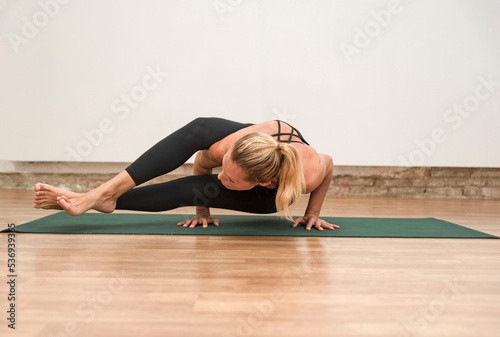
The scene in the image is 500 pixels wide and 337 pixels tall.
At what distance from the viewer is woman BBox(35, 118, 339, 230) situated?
157 centimetres

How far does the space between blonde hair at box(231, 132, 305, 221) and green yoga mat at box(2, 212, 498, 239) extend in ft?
1.12

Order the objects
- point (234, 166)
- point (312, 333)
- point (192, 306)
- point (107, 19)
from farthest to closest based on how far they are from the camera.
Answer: point (107, 19) < point (234, 166) < point (192, 306) < point (312, 333)

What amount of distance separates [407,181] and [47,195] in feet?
10.8

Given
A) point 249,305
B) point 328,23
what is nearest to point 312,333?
point 249,305

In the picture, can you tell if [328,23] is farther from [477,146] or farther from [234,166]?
[234,166]

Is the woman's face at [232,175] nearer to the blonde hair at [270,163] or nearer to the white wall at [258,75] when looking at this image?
the blonde hair at [270,163]

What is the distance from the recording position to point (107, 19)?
362 cm

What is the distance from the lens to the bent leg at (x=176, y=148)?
179cm

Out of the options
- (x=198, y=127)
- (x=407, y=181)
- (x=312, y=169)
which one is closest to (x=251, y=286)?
(x=312, y=169)

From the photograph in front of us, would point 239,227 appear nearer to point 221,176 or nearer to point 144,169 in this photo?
point 221,176

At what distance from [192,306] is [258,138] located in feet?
2.56

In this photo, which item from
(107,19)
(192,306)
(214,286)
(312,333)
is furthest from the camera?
(107,19)

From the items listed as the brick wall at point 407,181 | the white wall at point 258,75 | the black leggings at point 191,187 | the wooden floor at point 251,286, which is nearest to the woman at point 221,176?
the black leggings at point 191,187

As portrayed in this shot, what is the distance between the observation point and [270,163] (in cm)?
154
